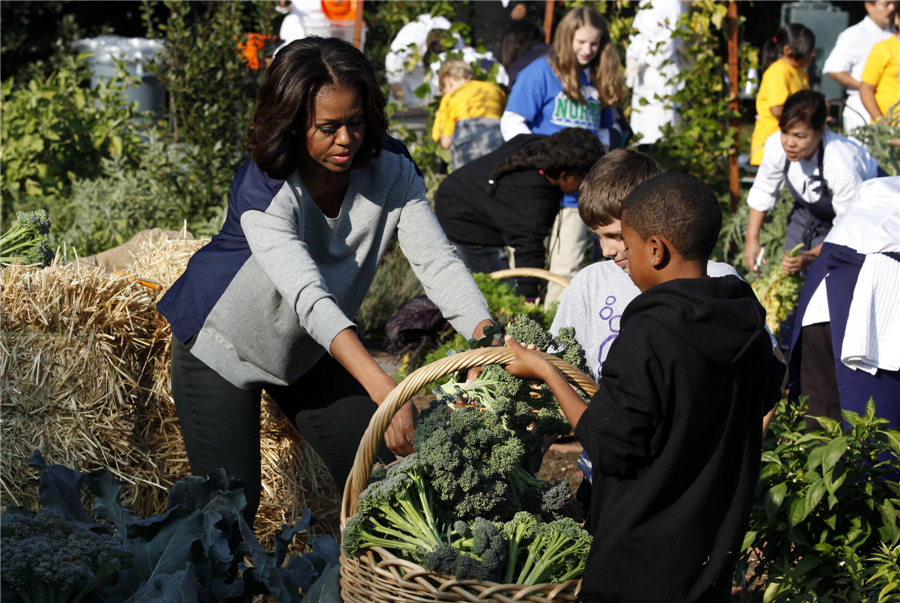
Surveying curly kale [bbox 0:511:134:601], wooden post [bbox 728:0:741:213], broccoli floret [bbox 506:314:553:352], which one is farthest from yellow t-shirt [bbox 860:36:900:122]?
curly kale [bbox 0:511:134:601]

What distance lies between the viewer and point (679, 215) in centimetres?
190

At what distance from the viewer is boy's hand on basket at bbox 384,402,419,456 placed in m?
2.21

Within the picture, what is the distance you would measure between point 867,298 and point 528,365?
1.92m

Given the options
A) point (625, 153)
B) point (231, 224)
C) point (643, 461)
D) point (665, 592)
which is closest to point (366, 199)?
point (231, 224)

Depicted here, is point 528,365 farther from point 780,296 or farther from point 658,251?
point 780,296

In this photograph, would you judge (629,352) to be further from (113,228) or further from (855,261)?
(113,228)

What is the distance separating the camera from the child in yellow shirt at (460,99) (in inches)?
258

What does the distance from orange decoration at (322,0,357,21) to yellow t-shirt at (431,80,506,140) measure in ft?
6.17

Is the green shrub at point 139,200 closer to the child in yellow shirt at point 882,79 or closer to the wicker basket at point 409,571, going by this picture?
the wicker basket at point 409,571

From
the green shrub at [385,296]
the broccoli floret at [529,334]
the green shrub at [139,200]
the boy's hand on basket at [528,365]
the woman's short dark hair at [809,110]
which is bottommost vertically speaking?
the green shrub at [385,296]

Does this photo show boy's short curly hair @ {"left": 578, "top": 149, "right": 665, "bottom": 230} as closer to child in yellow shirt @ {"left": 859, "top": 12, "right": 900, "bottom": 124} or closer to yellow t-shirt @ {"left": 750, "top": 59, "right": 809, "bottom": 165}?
yellow t-shirt @ {"left": 750, "top": 59, "right": 809, "bottom": 165}

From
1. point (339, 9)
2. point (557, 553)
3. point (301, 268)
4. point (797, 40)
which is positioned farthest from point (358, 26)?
point (557, 553)

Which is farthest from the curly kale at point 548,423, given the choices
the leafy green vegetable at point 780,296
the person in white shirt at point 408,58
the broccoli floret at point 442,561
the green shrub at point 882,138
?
the person in white shirt at point 408,58

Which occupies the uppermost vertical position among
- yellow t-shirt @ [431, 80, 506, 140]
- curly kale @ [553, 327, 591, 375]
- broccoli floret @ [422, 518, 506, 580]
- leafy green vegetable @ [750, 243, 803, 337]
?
yellow t-shirt @ [431, 80, 506, 140]
